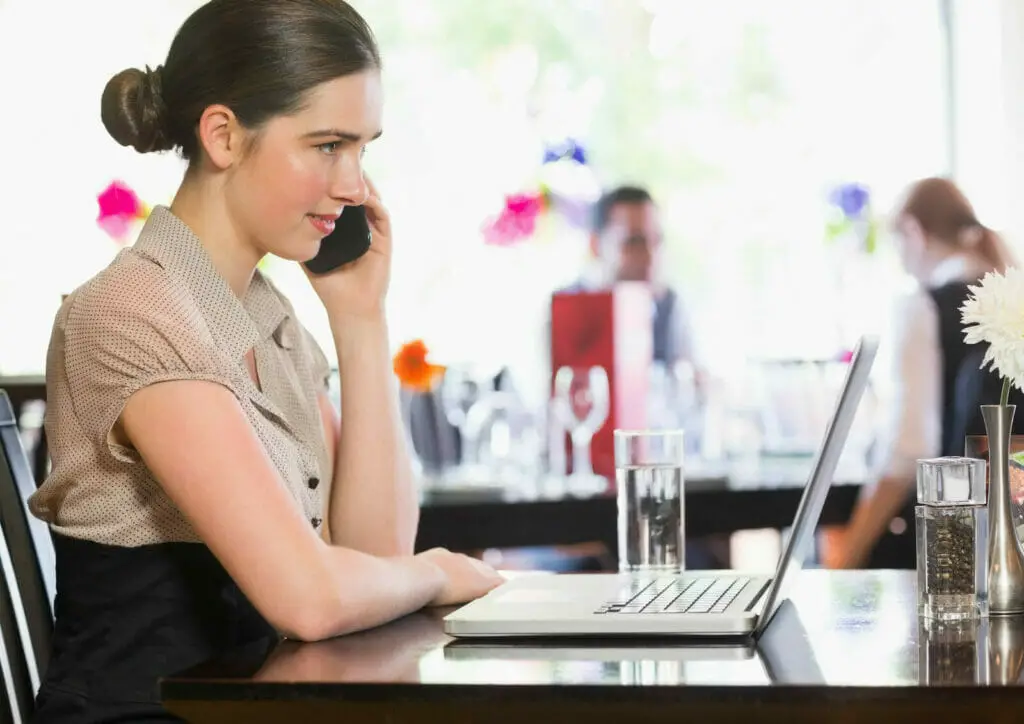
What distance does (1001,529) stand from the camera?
1.24 meters

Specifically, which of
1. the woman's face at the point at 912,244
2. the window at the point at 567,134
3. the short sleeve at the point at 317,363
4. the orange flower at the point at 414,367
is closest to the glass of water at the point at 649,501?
the short sleeve at the point at 317,363

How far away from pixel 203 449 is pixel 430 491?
6.12 feet

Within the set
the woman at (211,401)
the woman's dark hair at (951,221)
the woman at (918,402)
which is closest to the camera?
the woman at (211,401)

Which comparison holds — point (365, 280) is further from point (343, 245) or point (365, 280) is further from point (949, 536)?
point (949, 536)

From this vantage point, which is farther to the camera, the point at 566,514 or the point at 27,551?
the point at 566,514

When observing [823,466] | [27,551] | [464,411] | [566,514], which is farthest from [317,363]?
[464,411]

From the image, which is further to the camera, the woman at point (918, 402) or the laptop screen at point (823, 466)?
the woman at point (918, 402)

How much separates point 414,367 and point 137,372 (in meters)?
2.04

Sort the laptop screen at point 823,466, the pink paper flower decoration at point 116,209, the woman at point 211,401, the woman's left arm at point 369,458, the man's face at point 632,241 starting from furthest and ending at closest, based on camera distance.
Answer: the man's face at point 632,241 < the pink paper flower decoration at point 116,209 < the woman's left arm at point 369,458 < the woman at point 211,401 < the laptop screen at point 823,466

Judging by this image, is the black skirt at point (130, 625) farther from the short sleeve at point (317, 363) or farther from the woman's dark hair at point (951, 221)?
the woman's dark hair at point (951, 221)

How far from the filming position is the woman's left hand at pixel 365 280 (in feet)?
5.86

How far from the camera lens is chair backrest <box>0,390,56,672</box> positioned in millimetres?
1486

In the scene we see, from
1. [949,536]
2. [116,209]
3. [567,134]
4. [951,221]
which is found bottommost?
[949,536]

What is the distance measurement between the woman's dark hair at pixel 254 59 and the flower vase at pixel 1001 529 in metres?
0.73
